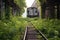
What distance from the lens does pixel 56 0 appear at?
21.4m

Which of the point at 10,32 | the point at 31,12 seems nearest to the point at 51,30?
the point at 10,32

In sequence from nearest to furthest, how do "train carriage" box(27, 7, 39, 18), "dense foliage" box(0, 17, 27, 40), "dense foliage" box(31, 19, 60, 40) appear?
"dense foliage" box(0, 17, 27, 40) < "dense foliage" box(31, 19, 60, 40) < "train carriage" box(27, 7, 39, 18)

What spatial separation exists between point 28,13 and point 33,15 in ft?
7.98

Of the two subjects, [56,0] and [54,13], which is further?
[54,13]

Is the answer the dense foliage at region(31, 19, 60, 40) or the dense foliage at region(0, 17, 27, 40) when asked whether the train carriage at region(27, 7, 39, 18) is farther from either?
the dense foliage at region(0, 17, 27, 40)

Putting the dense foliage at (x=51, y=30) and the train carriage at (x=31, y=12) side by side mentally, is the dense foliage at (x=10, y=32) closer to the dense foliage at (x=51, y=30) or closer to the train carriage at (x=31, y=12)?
the dense foliage at (x=51, y=30)

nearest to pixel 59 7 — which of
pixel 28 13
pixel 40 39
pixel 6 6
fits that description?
pixel 6 6

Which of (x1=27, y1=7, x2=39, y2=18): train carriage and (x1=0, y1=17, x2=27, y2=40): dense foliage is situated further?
(x1=27, y1=7, x2=39, y2=18): train carriage

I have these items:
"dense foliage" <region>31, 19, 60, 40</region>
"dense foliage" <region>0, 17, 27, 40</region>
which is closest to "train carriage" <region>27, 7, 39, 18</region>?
"dense foliage" <region>31, 19, 60, 40</region>

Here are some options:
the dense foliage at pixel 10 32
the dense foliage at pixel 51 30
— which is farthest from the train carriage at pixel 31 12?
the dense foliage at pixel 10 32

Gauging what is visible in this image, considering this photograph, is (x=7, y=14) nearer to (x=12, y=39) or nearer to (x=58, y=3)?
(x=58, y=3)

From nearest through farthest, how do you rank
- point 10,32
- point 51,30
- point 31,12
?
1. point 10,32
2. point 51,30
3. point 31,12

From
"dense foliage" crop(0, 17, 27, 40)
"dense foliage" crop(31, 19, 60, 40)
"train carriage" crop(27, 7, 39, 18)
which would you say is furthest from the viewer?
"train carriage" crop(27, 7, 39, 18)

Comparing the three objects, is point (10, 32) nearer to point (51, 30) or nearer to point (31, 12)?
point (51, 30)
